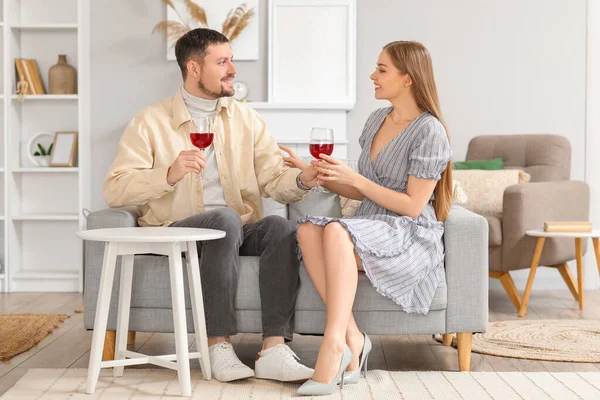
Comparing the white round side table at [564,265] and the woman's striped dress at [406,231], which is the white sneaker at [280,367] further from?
the white round side table at [564,265]

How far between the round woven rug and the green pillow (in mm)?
1040

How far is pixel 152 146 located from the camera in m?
3.18

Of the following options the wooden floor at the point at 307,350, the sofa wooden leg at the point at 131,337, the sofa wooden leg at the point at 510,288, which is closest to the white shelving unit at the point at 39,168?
the wooden floor at the point at 307,350

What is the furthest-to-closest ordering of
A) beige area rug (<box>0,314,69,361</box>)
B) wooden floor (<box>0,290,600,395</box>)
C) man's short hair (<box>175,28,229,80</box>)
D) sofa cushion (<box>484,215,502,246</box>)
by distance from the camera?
sofa cushion (<box>484,215,502,246</box>), beige area rug (<box>0,314,69,361</box>), man's short hair (<box>175,28,229,80</box>), wooden floor (<box>0,290,600,395</box>)

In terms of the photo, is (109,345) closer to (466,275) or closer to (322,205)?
(322,205)

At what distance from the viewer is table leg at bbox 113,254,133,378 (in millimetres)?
2830

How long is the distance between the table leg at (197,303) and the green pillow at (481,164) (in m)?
2.36

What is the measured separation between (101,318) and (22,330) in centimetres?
126

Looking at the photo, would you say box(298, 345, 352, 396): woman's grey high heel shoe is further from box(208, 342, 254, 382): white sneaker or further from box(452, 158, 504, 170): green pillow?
box(452, 158, 504, 170): green pillow

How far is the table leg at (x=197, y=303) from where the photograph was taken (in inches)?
106

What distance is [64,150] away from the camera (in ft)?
16.4

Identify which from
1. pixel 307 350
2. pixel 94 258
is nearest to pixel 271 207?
pixel 307 350

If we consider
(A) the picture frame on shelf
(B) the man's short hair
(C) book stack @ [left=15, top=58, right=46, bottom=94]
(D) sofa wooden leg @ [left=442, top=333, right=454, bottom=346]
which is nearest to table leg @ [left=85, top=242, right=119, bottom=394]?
(B) the man's short hair

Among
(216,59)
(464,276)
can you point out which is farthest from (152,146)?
(464,276)
